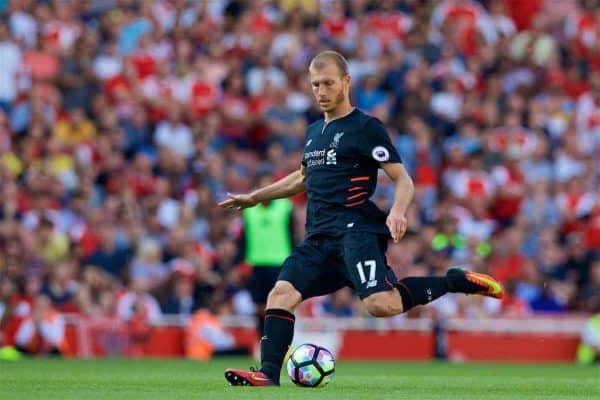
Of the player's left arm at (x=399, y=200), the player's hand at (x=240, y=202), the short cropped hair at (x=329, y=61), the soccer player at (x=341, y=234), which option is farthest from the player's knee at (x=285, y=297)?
the short cropped hair at (x=329, y=61)

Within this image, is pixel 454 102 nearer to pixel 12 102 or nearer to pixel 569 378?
pixel 12 102

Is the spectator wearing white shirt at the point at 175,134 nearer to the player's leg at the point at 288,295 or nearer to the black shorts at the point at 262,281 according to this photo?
the black shorts at the point at 262,281

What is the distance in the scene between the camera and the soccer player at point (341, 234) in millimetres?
9750

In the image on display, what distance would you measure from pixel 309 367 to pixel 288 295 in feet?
1.56

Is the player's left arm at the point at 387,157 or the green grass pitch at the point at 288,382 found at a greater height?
the player's left arm at the point at 387,157

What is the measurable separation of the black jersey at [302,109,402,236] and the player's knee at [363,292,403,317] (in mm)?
414

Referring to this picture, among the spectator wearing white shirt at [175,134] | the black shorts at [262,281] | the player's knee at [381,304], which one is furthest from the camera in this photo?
the spectator wearing white shirt at [175,134]

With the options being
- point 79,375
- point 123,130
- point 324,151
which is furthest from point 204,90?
point 324,151

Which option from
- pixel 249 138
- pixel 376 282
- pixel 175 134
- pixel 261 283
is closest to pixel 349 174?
pixel 376 282

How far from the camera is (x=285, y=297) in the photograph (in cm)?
984

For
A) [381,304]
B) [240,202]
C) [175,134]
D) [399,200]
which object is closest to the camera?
[399,200]

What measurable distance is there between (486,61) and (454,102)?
53.1 inches

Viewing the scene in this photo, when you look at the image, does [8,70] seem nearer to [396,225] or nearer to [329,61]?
[329,61]

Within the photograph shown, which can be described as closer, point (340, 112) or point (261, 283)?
point (340, 112)
